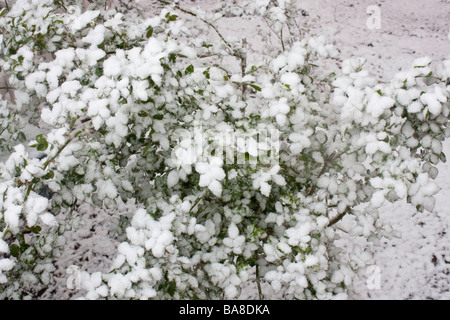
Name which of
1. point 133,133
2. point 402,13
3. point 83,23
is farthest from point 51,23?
point 402,13

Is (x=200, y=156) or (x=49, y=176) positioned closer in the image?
(x=200, y=156)

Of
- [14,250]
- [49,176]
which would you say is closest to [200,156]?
[49,176]

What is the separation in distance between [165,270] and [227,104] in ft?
2.57

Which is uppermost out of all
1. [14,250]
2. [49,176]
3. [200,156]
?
[200,156]

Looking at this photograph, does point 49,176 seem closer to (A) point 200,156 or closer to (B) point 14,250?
(B) point 14,250

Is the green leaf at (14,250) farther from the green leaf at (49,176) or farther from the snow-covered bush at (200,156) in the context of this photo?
the green leaf at (49,176)

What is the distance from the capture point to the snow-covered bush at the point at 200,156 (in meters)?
1.47

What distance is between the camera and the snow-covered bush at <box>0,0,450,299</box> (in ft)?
4.83

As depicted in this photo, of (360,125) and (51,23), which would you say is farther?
(51,23)

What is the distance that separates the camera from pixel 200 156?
4.91ft

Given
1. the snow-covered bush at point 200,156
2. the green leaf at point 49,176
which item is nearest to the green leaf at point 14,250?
the snow-covered bush at point 200,156
